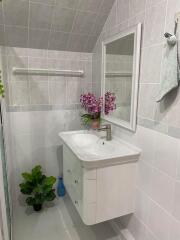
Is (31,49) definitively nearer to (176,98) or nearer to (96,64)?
(96,64)

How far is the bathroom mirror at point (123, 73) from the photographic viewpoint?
→ 1412mm

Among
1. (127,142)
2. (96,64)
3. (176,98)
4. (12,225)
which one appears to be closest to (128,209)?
(127,142)

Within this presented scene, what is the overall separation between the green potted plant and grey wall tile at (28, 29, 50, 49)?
4.40 feet

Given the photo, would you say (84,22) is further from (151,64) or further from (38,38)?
(151,64)

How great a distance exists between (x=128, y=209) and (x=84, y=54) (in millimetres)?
1705

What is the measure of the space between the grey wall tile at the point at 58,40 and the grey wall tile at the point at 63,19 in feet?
0.19

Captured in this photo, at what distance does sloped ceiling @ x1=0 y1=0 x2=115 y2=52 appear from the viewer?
1.57 m

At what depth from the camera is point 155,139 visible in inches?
49.5

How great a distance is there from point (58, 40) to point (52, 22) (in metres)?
0.22

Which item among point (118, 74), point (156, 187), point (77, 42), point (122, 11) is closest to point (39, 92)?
point (77, 42)

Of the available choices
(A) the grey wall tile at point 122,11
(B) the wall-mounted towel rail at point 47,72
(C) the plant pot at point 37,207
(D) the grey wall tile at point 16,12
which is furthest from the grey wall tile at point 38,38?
(C) the plant pot at point 37,207

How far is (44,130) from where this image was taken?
2.17 metres

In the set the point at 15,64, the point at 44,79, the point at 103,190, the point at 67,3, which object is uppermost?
the point at 67,3

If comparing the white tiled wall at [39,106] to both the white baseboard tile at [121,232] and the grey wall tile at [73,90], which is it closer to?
the grey wall tile at [73,90]
